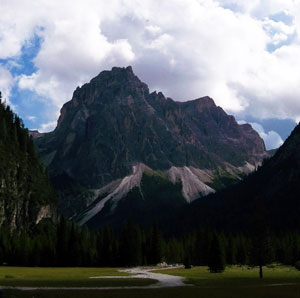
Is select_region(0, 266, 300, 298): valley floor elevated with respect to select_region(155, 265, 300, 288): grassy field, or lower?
elevated

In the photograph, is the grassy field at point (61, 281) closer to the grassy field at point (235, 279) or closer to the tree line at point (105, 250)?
the grassy field at point (235, 279)

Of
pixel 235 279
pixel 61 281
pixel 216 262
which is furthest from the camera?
pixel 216 262

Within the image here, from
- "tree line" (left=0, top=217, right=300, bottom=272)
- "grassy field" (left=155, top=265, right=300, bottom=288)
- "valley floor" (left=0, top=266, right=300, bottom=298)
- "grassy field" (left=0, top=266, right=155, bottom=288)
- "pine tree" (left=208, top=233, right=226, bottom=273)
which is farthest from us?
"tree line" (left=0, top=217, right=300, bottom=272)

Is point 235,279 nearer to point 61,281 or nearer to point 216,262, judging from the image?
point 216,262

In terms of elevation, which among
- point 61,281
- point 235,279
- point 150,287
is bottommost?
point 235,279

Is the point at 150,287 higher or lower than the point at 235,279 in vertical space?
higher

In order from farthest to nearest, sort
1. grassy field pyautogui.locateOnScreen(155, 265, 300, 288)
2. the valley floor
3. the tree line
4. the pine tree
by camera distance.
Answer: the tree line → the pine tree → grassy field pyautogui.locateOnScreen(155, 265, 300, 288) → the valley floor

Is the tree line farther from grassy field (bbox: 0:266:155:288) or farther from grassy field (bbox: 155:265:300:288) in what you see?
grassy field (bbox: 0:266:155:288)

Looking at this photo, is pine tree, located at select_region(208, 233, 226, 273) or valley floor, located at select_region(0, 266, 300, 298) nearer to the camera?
valley floor, located at select_region(0, 266, 300, 298)

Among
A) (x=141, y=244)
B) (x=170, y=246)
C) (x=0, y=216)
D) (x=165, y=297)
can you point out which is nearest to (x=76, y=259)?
(x=141, y=244)

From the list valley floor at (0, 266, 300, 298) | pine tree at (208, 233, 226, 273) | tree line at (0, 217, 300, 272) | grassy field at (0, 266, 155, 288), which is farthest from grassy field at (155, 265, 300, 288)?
tree line at (0, 217, 300, 272)

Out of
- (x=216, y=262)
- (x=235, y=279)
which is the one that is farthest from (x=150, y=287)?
(x=216, y=262)

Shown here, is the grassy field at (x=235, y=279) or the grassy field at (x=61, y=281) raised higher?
the grassy field at (x=61, y=281)

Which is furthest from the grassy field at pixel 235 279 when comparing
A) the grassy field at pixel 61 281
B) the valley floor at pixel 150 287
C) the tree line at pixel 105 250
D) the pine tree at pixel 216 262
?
the tree line at pixel 105 250
